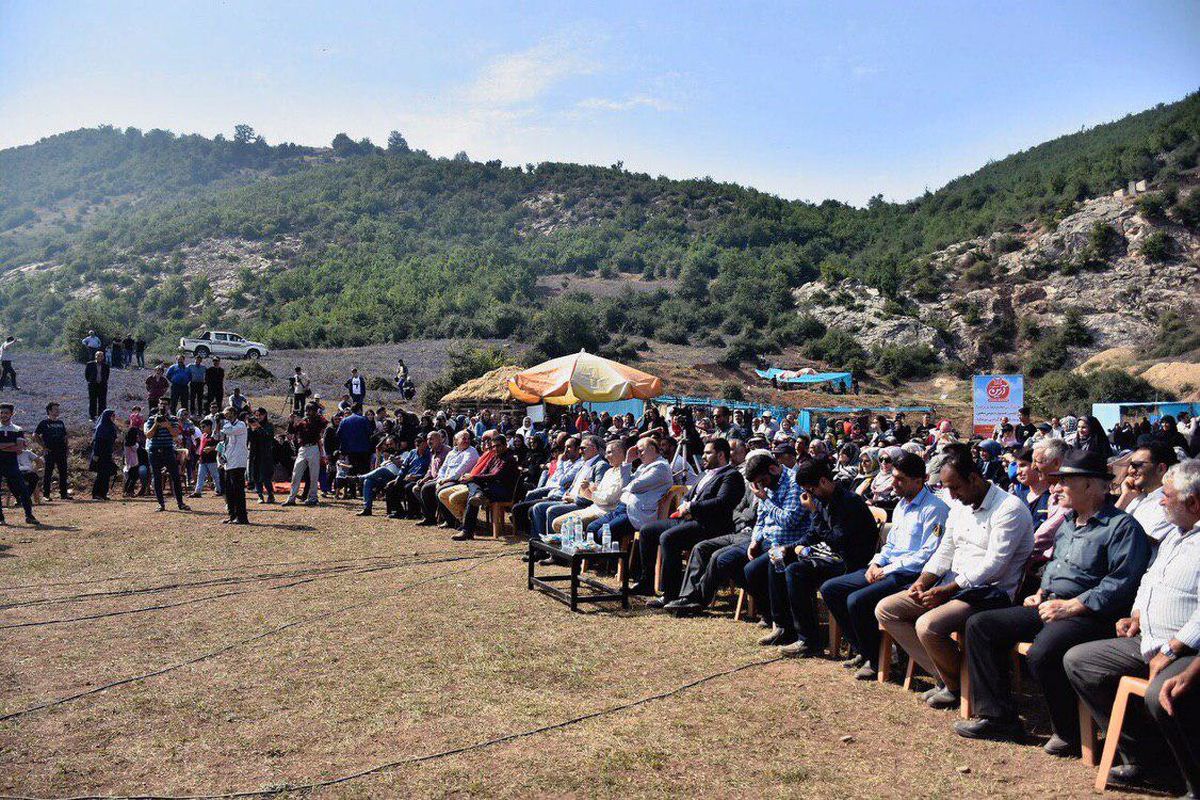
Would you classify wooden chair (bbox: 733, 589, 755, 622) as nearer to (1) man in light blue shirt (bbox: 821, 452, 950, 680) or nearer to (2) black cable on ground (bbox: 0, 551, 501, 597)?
(1) man in light blue shirt (bbox: 821, 452, 950, 680)

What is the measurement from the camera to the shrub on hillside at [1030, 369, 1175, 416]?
37.8m

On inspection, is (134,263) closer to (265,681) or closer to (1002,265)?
(1002,265)

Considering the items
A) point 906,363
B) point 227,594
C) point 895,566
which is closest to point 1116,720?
point 895,566

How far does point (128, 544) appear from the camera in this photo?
1094 centimetres

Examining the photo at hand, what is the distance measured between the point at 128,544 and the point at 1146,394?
39308 millimetres

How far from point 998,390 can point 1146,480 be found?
12.3 metres

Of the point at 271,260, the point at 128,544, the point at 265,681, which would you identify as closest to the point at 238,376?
the point at 128,544

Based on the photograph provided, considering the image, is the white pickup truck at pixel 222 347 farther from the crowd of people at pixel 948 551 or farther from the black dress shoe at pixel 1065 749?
the black dress shoe at pixel 1065 749

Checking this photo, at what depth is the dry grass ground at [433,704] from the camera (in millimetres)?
4023

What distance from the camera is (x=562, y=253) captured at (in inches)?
3524

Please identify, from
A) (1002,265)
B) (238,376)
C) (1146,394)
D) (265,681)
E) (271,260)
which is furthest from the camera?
(271,260)

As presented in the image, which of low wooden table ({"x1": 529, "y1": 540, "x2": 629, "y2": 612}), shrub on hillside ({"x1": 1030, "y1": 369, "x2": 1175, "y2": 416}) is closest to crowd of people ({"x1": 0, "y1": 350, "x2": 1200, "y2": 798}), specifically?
low wooden table ({"x1": 529, "y1": 540, "x2": 629, "y2": 612})

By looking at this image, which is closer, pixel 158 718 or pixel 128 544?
pixel 158 718

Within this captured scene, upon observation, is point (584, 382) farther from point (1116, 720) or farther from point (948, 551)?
point (1116, 720)
